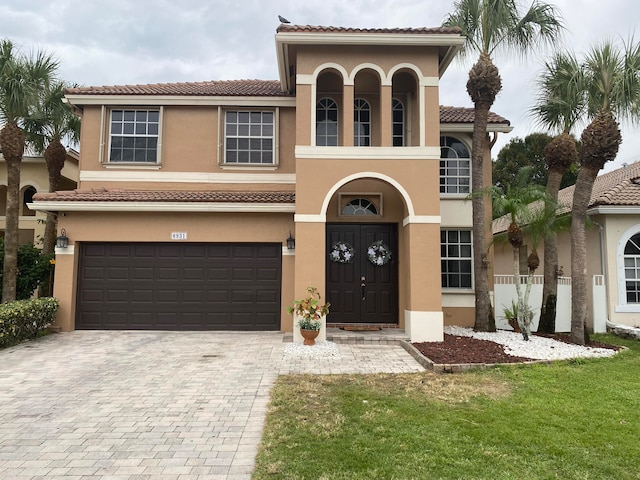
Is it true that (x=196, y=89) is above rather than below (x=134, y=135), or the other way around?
above

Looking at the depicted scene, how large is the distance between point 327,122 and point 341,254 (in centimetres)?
394

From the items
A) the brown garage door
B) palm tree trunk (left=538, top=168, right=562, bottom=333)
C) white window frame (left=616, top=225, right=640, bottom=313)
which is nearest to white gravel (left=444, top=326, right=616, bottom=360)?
palm tree trunk (left=538, top=168, right=562, bottom=333)

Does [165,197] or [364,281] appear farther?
[364,281]

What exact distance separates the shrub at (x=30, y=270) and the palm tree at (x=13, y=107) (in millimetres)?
705

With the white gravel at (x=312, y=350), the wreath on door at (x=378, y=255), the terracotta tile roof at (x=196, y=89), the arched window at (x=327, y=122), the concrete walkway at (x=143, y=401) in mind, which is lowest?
the concrete walkway at (x=143, y=401)

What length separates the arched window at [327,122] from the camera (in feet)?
40.5

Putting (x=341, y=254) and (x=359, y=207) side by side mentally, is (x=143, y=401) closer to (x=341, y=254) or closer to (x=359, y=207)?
(x=341, y=254)

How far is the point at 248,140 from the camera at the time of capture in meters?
12.9

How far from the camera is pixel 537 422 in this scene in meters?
5.06

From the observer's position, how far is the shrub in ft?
40.3

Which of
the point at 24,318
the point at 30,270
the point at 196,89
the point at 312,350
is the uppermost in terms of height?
the point at 196,89

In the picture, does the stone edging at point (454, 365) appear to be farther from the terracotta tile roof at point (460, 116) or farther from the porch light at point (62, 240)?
the porch light at point (62, 240)

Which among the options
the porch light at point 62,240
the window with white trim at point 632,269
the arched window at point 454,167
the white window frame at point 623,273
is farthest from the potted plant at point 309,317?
the window with white trim at point 632,269

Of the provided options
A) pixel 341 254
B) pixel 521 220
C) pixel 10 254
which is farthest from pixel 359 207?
pixel 10 254
